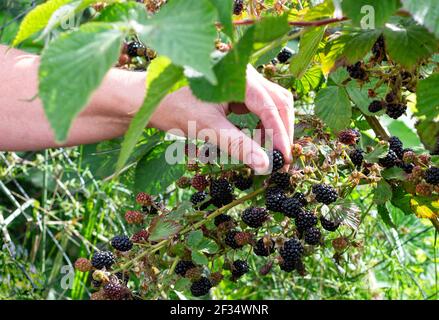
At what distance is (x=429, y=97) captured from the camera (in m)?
0.72

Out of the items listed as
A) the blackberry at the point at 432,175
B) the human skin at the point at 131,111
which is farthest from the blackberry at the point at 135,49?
the blackberry at the point at 432,175

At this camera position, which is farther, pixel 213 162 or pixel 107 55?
pixel 213 162

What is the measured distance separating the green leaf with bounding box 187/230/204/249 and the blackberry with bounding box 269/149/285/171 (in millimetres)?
148

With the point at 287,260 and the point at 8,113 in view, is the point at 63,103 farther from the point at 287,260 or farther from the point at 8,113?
the point at 8,113

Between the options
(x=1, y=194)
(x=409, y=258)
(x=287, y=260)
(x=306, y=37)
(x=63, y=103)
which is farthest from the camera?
(x=1, y=194)

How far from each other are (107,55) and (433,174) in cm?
61

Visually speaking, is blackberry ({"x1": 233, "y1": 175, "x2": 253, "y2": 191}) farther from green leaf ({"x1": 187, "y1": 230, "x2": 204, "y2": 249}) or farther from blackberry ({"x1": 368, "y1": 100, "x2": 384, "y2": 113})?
blackberry ({"x1": 368, "y1": 100, "x2": 384, "y2": 113})

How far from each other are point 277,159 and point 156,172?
479 millimetres

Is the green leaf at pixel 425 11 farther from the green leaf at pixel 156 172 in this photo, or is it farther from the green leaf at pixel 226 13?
the green leaf at pixel 156 172

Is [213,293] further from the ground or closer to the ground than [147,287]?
closer to the ground

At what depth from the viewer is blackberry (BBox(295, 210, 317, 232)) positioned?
973mm

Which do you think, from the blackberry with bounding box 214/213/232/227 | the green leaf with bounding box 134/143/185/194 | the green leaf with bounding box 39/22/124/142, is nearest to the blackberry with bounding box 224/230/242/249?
the blackberry with bounding box 214/213/232/227

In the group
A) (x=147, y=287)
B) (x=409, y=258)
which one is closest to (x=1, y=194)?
(x=409, y=258)
